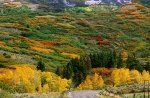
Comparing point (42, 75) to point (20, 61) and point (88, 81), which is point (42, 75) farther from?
point (20, 61)

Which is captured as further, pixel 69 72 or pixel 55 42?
pixel 55 42

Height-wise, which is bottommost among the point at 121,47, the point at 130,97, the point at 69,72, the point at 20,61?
the point at 121,47

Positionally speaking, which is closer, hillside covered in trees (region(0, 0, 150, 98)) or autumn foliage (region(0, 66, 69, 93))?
autumn foliage (region(0, 66, 69, 93))

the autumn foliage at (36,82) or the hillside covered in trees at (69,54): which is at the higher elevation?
the autumn foliage at (36,82)

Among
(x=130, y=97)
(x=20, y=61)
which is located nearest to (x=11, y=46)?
(x=20, y=61)

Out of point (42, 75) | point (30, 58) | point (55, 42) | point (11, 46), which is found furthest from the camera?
point (55, 42)

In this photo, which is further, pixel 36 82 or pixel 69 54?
pixel 69 54

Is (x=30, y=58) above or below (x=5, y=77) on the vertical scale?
below

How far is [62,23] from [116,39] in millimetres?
29850

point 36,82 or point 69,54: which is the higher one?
point 36,82

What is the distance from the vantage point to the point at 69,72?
74500mm

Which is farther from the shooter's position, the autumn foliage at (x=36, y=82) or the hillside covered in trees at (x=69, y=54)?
the hillside covered in trees at (x=69, y=54)

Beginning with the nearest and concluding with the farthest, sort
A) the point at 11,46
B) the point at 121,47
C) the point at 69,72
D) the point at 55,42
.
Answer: the point at 69,72
the point at 11,46
the point at 55,42
the point at 121,47

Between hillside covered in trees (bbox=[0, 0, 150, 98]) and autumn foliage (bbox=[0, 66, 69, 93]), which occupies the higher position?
autumn foliage (bbox=[0, 66, 69, 93])
